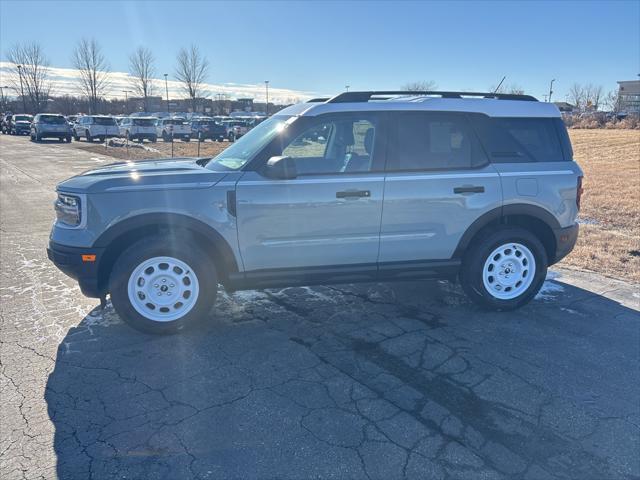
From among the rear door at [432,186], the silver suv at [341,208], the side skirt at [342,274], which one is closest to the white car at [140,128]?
the silver suv at [341,208]

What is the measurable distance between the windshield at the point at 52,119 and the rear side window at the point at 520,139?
3326 centimetres

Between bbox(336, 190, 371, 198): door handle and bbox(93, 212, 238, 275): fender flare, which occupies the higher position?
bbox(336, 190, 371, 198): door handle

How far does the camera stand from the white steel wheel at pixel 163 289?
13.4 ft

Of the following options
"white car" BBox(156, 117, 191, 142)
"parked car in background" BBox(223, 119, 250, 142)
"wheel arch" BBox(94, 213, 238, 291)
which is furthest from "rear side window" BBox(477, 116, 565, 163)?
"white car" BBox(156, 117, 191, 142)

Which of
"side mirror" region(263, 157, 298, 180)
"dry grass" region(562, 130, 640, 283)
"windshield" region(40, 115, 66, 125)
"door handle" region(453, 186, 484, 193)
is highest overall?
"windshield" region(40, 115, 66, 125)

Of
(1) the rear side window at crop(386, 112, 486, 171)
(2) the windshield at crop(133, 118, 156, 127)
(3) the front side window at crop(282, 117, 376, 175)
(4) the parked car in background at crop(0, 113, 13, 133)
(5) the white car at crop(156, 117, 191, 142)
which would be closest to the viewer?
(3) the front side window at crop(282, 117, 376, 175)

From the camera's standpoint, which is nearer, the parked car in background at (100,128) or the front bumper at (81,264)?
the front bumper at (81,264)

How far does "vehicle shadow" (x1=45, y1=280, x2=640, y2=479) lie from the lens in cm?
267

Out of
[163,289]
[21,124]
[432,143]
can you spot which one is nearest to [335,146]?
[432,143]

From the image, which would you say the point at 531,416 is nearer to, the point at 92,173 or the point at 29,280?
the point at 92,173

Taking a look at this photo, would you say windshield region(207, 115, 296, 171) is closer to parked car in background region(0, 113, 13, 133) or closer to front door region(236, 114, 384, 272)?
front door region(236, 114, 384, 272)

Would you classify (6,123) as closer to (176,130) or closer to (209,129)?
(176,130)

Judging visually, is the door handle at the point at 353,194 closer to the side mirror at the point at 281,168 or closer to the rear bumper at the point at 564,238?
the side mirror at the point at 281,168

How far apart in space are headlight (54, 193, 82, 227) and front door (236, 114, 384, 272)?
4.21 ft
